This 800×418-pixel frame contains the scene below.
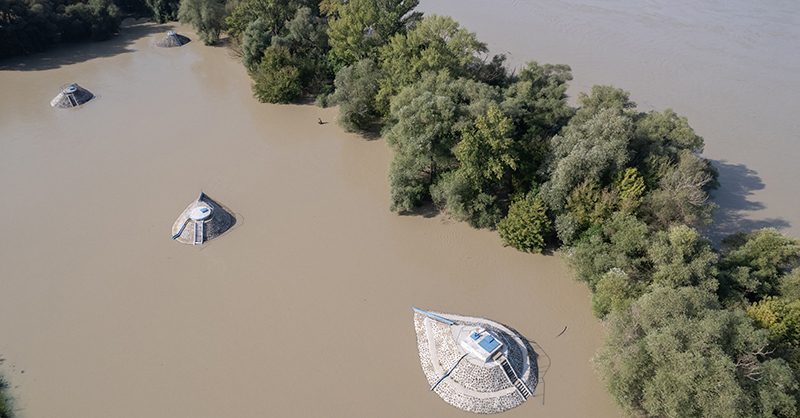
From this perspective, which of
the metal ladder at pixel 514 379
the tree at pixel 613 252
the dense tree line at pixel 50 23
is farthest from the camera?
the dense tree line at pixel 50 23

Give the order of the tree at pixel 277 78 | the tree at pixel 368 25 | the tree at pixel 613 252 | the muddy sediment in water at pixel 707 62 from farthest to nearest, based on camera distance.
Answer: the tree at pixel 277 78 < the tree at pixel 368 25 < the muddy sediment in water at pixel 707 62 < the tree at pixel 613 252

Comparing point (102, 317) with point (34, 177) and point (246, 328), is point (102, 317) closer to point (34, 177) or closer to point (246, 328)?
point (246, 328)

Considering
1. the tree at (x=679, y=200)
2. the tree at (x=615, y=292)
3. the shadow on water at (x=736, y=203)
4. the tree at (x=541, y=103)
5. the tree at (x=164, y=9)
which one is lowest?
the tree at (x=615, y=292)

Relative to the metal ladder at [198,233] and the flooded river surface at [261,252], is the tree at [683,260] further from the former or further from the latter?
the metal ladder at [198,233]

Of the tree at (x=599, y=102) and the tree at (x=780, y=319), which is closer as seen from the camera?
the tree at (x=780, y=319)

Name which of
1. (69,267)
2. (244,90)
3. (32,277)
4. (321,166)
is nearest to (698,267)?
(321,166)

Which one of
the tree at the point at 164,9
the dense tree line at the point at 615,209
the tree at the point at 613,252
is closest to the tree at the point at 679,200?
the dense tree line at the point at 615,209

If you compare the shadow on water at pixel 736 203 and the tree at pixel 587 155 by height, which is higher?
the tree at pixel 587 155
